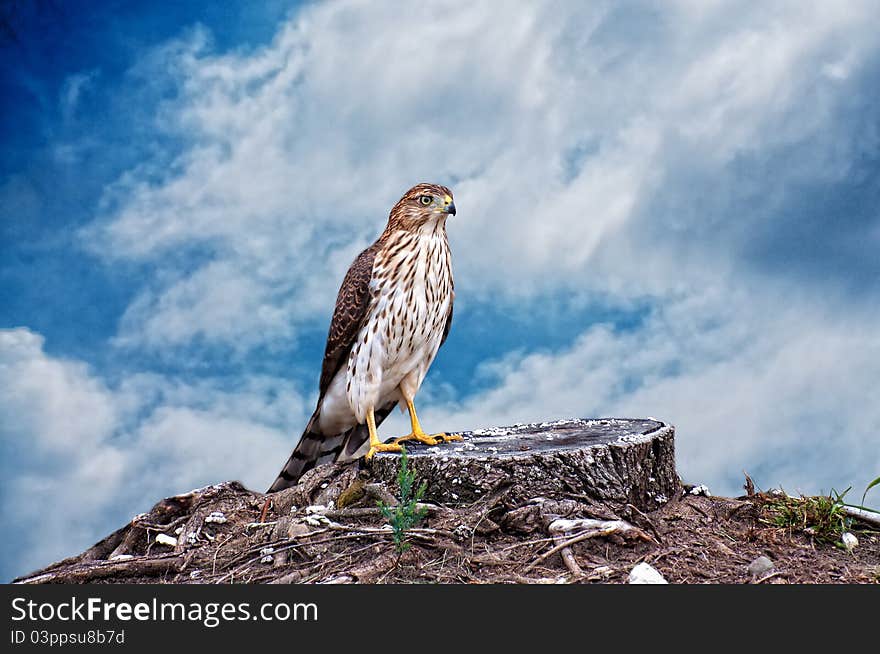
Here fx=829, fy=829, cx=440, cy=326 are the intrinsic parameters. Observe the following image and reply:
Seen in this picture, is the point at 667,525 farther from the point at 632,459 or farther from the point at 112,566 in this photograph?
the point at 112,566

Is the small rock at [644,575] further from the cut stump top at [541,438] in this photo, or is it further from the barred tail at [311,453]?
the barred tail at [311,453]

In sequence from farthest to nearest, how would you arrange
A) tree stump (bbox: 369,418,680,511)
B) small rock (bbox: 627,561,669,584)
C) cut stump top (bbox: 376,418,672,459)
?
cut stump top (bbox: 376,418,672,459) < tree stump (bbox: 369,418,680,511) < small rock (bbox: 627,561,669,584)

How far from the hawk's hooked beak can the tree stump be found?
197 centimetres

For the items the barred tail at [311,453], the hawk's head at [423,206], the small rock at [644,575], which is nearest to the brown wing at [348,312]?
the hawk's head at [423,206]

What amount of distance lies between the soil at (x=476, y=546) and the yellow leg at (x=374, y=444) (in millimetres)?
247

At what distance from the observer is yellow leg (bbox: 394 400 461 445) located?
726 cm

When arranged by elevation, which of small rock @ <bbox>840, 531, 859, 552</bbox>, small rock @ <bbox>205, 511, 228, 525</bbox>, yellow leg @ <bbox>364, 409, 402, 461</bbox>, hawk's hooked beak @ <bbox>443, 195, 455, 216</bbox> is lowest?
small rock @ <bbox>840, 531, 859, 552</bbox>

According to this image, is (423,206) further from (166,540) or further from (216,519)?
(166,540)

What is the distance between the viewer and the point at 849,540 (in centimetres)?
634

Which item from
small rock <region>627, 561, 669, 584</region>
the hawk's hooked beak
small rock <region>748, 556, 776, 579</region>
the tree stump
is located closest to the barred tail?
the tree stump

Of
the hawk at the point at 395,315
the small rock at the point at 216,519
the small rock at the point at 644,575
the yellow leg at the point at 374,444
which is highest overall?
the hawk at the point at 395,315

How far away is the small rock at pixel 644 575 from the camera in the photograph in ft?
16.4

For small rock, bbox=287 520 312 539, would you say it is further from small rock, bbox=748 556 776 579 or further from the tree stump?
small rock, bbox=748 556 776 579

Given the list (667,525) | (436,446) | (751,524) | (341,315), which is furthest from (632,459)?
(341,315)
